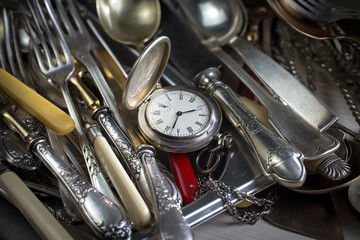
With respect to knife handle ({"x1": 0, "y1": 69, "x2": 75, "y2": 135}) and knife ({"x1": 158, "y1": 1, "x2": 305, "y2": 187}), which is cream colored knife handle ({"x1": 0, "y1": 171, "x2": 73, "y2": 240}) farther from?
knife ({"x1": 158, "y1": 1, "x2": 305, "y2": 187})

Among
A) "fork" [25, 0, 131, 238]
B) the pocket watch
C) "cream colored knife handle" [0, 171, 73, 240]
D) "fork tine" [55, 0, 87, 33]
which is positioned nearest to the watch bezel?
the pocket watch

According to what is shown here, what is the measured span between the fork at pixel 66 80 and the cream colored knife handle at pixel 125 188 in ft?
0.07

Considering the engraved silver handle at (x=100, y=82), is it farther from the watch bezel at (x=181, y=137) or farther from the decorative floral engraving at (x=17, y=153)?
the decorative floral engraving at (x=17, y=153)

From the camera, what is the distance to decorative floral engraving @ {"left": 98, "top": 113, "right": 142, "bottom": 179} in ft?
2.07

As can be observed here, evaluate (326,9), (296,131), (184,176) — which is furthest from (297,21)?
(184,176)

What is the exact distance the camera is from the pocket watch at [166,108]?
26.7 inches

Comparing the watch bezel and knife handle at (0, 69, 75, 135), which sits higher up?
knife handle at (0, 69, 75, 135)

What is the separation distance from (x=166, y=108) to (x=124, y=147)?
0.11m

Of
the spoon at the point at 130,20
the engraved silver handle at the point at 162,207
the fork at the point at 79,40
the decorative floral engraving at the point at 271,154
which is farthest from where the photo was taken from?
the spoon at the point at 130,20

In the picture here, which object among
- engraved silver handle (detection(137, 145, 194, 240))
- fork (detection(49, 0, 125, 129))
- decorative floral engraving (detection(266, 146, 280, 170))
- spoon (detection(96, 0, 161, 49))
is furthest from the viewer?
spoon (detection(96, 0, 161, 49))

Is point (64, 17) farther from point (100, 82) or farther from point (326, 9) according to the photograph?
point (326, 9)

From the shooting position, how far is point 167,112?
716mm

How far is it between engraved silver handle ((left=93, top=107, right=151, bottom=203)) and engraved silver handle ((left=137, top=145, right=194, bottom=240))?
0.6 inches

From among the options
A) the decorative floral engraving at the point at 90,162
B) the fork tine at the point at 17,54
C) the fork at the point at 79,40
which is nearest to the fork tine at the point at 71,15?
the fork at the point at 79,40
